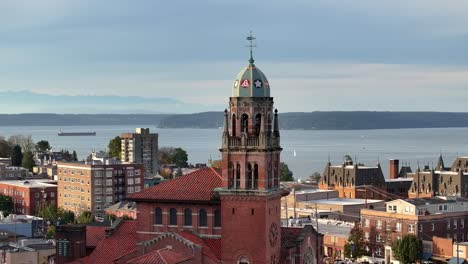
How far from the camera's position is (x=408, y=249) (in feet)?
339

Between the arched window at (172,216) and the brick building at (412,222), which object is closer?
the arched window at (172,216)

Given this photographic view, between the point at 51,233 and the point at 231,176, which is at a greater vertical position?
the point at 231,176

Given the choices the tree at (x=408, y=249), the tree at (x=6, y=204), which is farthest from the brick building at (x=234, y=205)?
the tree at (x=6, y=204)

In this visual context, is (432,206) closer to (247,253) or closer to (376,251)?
(376,251)

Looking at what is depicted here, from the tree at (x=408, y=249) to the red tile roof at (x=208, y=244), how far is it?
1669 inches

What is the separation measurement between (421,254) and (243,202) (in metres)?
46.1

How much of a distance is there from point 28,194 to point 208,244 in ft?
298

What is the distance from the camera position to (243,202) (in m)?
64.4

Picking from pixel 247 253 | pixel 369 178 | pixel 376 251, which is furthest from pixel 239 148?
pixel 369 178

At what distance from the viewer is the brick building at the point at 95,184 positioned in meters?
151

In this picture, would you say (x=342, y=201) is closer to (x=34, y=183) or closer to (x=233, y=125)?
(x=34, y=183)

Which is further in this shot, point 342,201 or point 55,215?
point 342,201

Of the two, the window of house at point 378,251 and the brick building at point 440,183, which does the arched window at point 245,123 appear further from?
the brick building at point 440,183

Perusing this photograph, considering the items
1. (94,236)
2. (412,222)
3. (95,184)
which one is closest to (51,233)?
(94,236)
